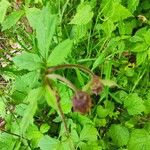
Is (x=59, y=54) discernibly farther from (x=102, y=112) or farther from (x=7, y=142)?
(x=7, y=142)

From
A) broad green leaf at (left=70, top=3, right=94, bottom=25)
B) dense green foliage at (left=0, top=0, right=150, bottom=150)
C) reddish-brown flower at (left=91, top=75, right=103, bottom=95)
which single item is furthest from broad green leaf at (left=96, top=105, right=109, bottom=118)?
reddish-brown flower at (left=91, top=75, right=103, bottom=95)

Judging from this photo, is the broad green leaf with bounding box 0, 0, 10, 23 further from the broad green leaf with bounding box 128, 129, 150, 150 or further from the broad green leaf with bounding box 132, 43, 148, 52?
the broad green leaf with bounding box 128, 129, 150, 150

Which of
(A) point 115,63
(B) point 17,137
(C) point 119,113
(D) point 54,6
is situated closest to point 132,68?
(A) point 115,63

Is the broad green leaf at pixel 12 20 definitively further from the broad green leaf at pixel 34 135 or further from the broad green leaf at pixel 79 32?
the broad green leaf at pixel 34 135

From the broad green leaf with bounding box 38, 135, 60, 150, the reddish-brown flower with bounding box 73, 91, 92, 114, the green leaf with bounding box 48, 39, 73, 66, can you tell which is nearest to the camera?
the reddish-brown flower with bounding box 73, 91, 92, 114

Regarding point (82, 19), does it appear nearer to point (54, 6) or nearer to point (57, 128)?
point (54, 6)
